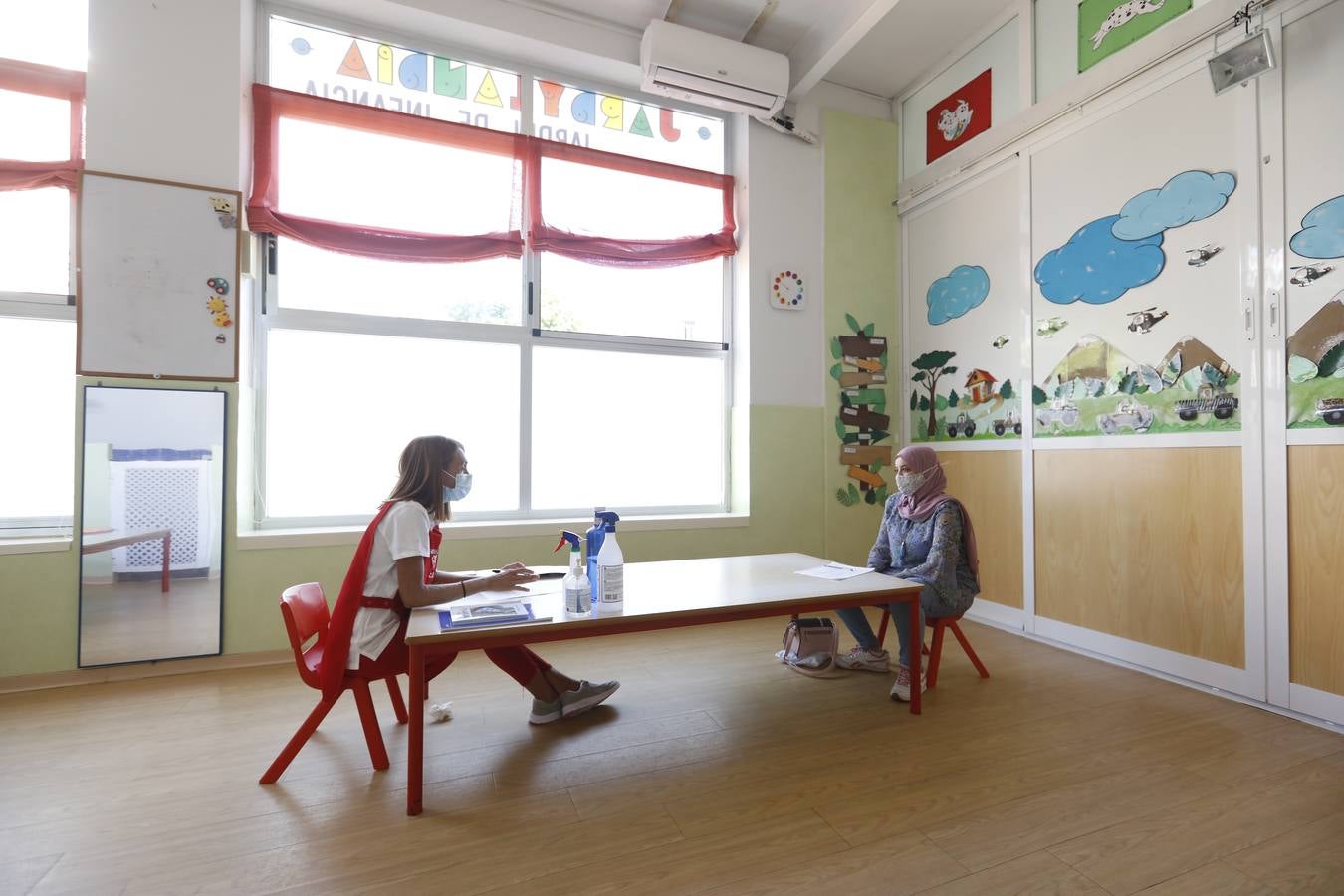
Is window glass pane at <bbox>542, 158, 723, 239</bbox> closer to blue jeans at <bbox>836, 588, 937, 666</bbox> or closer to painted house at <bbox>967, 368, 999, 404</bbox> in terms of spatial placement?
painted house at <bbox>967, 368, 999, 404</bbox>

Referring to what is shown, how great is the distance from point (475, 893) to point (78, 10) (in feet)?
15.1

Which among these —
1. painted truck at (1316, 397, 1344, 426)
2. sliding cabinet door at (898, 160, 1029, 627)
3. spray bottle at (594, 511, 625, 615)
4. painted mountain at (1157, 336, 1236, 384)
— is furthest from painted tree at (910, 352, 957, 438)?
spray bottle at (594, 511, 625, 615)

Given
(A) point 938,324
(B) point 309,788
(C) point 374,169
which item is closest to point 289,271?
(C) point 374,169

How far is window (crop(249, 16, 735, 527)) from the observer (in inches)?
138

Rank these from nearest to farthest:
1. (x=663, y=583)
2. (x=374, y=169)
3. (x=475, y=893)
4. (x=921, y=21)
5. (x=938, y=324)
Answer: (x=475, y=893), (x=663, y=583), (x=374, y=169), (x=921, y=21), (x=938, y=324)

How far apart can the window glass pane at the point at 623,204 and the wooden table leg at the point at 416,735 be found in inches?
121

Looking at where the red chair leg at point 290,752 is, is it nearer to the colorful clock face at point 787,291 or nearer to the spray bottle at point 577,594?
the spray bottle at point 577,594

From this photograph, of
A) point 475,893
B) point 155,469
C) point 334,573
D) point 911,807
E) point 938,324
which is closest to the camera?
point 475,893

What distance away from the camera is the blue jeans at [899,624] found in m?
2.66

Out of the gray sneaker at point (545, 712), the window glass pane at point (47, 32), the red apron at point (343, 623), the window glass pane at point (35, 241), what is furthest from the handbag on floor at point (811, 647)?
the window glass pane at point (47, 32)

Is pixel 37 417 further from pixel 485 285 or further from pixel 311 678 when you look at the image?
pixel 311 678

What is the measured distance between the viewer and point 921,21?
157 inches

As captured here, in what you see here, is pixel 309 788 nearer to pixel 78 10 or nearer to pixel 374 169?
pixel 374 169

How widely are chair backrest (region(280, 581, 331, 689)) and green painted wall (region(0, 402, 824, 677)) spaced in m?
1.33
